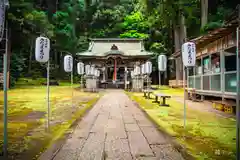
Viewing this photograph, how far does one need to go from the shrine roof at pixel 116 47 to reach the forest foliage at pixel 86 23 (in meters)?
2.37

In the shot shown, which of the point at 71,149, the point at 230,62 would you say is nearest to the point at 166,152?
the point at 71,149

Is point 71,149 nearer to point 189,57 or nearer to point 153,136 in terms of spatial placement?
point 153,136

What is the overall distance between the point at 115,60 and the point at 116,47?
1369 millimetres

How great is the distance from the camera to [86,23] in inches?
1356

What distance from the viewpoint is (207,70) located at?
11500mm

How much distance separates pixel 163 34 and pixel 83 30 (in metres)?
12.6

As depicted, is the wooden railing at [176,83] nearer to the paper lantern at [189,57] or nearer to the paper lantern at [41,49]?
the paper lantern at [189,57]

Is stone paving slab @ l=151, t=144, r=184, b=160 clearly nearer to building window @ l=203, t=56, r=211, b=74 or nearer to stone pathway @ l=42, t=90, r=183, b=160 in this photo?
stone pathway @ l=42, t=90, r=183, b=160

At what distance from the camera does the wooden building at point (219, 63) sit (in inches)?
325

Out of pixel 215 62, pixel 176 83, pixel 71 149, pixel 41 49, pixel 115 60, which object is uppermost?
pixel 115 60

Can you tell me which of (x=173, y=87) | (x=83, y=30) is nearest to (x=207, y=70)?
(x=173, y=87)

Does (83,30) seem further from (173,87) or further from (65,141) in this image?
(65,141)

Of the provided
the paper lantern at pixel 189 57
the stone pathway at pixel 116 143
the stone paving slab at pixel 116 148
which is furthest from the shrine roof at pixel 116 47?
the stone paving slab at pixel 116 148

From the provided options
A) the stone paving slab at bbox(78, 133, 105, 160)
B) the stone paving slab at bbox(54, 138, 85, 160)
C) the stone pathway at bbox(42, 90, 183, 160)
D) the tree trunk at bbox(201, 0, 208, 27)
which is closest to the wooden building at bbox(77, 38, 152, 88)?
the tree trunk at bbox(201, 0, 208, 27)
